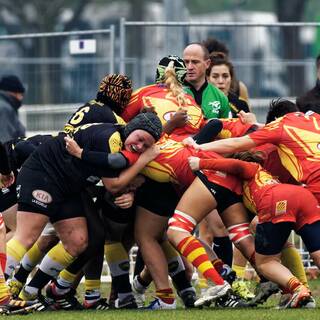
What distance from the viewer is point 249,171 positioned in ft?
43.4

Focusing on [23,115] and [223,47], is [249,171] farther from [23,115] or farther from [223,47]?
[23,115]

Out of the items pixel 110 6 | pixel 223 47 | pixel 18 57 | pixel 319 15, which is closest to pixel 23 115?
pixel 18 57

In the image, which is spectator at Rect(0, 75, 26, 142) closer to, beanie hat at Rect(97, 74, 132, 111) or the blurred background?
the blurred background

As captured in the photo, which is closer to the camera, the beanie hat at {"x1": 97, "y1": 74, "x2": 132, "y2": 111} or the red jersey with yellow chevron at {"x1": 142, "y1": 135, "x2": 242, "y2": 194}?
the red jersey with yellow chevron at {"x1": 142, "y1": 135, "x2": 242, "y2": 194}

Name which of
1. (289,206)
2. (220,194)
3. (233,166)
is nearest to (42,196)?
(220,194)

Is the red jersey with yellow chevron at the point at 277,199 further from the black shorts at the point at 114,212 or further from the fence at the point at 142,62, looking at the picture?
the fence at the point at 142,62

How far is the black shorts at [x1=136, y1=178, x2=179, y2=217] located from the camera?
1353 centimetres

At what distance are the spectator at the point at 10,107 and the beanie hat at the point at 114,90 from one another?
16.1 feet

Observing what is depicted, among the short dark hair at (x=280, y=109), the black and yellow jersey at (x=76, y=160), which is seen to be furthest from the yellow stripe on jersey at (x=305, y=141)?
the black and yellow jersey at (x=76, y=160)

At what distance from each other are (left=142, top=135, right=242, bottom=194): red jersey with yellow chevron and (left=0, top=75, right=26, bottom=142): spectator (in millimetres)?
5413

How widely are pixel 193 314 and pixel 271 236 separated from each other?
887 mm

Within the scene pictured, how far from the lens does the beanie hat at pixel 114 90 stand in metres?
13.6

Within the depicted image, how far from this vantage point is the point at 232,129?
14000 millimetres

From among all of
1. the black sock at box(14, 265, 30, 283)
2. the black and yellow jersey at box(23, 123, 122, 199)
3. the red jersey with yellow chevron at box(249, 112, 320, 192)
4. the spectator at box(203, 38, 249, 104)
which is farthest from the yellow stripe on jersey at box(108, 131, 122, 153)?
the spectator at box(203, 38, 249, 104)
